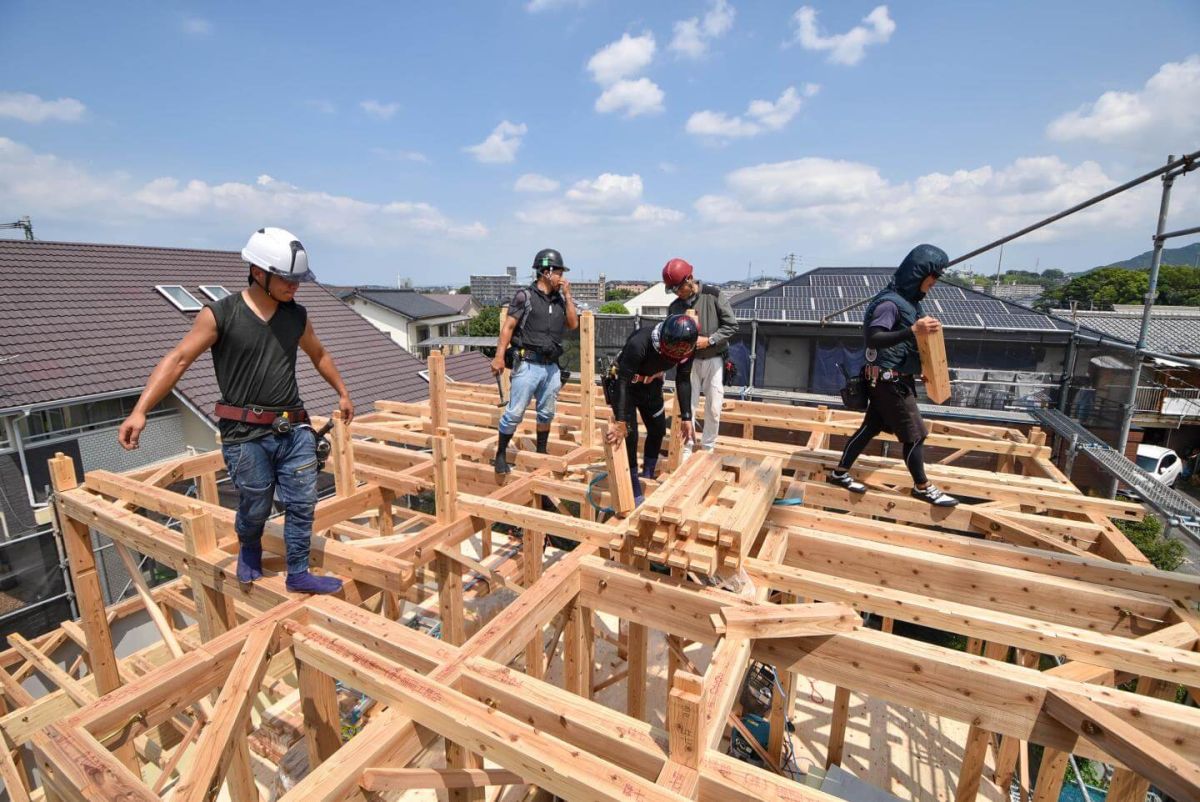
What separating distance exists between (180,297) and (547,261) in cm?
1175

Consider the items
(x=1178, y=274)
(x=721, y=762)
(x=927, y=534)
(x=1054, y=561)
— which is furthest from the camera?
(x=1178, y=274)

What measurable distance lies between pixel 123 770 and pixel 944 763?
654cm

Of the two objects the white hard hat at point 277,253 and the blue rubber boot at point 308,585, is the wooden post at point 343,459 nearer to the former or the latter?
the blue rubber boot at point 308,585

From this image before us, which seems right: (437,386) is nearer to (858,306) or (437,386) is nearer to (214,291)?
(858,306)

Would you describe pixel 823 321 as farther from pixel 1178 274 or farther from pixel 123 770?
pixel 1178 274

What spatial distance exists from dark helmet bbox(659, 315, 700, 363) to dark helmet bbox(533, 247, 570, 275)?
1.64 meters

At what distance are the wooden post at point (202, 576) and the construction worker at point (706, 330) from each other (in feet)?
11.7

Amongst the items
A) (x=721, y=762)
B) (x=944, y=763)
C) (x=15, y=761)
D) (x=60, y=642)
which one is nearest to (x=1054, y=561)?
(x=721, y=762)

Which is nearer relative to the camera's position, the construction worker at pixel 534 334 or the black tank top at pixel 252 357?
the black tank top at pixel 252 357

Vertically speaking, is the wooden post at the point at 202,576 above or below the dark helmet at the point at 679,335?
below

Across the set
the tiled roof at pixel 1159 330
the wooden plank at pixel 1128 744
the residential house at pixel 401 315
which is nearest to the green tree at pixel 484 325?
the residential house at pixel 401 315

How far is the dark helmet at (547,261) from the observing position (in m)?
4.95

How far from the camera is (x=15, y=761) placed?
17.8 ft

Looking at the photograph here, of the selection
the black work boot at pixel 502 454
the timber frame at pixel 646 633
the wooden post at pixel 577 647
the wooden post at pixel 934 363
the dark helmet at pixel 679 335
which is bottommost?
the wooden post at pixel 577 647
